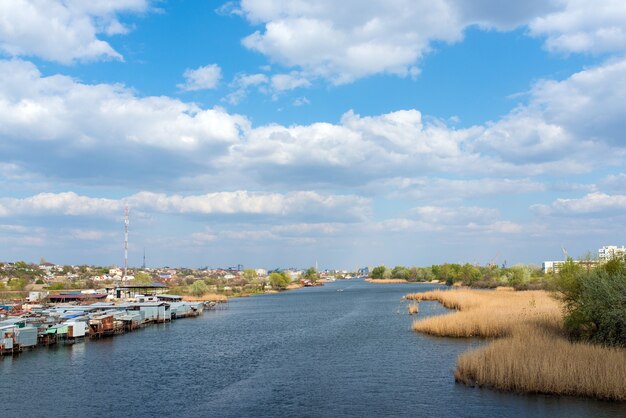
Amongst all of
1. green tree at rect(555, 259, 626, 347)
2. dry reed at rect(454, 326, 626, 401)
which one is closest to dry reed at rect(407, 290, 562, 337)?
green tree at rect(555, 259, 626, 347)

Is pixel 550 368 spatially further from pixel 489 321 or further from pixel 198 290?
pixel 198 290

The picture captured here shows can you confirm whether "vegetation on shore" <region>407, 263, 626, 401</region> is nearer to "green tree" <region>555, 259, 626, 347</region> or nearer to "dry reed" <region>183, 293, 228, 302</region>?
"green tree" <region>555, 259, 626, 347</region>

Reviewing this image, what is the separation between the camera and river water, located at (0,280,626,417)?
23797 mm

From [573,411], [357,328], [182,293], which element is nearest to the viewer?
[573,411]

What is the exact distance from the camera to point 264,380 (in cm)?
3058

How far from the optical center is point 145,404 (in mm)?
25781

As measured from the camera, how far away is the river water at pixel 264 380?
2380 cm

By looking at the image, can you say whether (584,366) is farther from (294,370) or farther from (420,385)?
(294,370)

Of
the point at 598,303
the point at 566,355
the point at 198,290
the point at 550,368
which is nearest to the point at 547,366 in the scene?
the point at 550,368

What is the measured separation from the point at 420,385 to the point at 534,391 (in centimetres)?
571

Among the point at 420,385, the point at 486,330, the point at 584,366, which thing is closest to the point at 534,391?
the point at 584,366

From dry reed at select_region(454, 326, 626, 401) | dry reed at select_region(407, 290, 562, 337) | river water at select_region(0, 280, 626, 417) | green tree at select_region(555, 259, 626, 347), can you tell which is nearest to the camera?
dry reed at select_region(454, 326, 626, 401)

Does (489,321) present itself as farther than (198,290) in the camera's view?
No

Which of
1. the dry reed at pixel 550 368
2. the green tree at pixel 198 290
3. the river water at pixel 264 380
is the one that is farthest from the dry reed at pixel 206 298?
the dry reed at pixel 550 368
